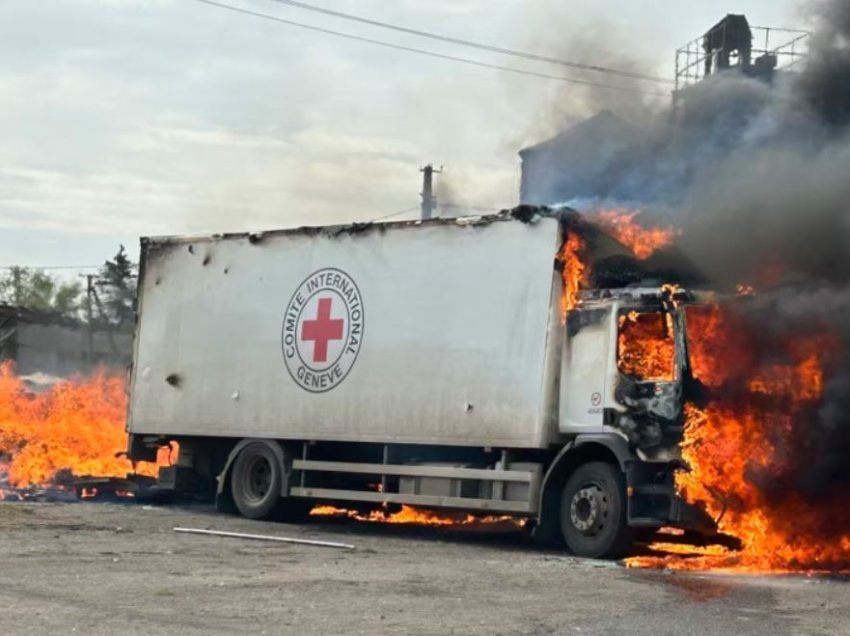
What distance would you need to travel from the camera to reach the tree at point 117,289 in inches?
2263

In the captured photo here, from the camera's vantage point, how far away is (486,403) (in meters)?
13.7

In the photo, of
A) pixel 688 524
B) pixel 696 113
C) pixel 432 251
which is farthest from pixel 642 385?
pixel 696 113

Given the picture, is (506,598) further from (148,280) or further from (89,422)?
(89,422)

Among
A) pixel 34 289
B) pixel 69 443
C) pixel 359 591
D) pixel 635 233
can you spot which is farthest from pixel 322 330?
pixel 34 289

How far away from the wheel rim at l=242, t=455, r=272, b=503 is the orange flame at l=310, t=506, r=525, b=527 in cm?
86

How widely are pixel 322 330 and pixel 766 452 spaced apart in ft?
19.7

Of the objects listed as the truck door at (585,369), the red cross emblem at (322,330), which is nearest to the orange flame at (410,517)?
the red cross emblem at (322,330)

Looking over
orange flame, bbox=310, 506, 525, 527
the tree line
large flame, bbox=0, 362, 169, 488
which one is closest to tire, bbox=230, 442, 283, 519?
orange flame, bbox=310, 506, 525, 527

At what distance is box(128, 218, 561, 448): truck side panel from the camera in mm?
13492

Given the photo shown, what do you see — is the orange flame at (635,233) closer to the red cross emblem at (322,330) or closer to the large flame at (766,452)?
the large flame at (766,452)

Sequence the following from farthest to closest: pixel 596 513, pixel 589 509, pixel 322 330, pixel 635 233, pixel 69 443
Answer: pixel 69 443 → pixel 322 330 → pixel 635 233 → pixel 589 509 → pixel 596 513

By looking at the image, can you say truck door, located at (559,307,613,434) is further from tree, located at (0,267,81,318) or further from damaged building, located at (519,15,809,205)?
tree, located at (0,267,81,318)

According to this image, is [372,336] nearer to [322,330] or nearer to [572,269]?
[322,330]

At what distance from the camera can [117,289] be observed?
205 ft
